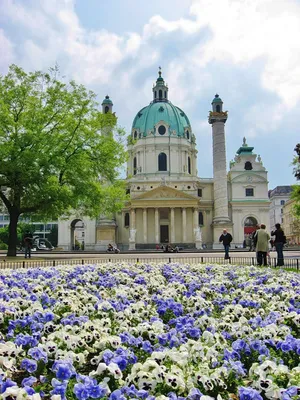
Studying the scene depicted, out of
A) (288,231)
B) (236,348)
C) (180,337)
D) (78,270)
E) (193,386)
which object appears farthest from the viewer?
(288,231)

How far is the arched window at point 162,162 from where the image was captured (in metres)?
79.6

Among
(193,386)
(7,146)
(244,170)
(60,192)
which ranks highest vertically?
(244,170)

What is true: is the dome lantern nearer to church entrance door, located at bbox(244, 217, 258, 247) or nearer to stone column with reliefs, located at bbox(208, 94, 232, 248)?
stone column with reliefs, located at bbox(208, 94, 232, 248)

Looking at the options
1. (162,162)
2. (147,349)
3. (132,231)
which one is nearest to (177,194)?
(132,231)

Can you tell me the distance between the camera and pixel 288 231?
112875 mm

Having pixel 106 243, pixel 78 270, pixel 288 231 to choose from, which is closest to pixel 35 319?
pixel 78 270

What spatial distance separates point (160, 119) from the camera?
82062 millimetres

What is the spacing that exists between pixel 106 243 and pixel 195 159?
91.8 ft

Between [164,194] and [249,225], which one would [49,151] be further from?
[249,225]

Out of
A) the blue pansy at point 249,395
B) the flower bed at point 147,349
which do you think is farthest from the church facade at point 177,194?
the blue pansy at point 249,395

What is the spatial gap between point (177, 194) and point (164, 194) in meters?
2.19

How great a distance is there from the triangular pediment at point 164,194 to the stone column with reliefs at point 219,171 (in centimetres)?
444

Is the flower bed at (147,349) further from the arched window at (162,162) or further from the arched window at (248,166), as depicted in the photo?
the arched window at (248,166)

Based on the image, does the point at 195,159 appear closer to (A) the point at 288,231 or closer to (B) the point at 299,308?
(A) the point at 288,231
